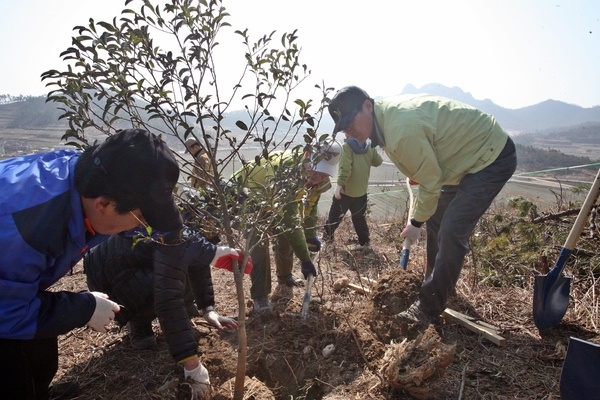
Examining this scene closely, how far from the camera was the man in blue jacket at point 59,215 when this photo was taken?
1.36m

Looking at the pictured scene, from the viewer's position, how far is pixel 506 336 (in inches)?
103

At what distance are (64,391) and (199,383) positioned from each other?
0.90m

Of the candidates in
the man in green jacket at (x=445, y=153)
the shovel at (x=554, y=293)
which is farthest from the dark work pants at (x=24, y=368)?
the shovel at (x=554, y=293)

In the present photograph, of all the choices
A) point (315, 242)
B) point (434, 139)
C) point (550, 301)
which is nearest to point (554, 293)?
point (550, 301)

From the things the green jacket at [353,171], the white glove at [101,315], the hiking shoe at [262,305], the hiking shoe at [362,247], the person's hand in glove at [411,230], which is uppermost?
the green jacket at [353,171]

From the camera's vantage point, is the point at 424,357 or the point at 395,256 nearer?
the point at 424,357

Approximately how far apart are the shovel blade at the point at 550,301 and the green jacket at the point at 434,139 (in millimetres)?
958

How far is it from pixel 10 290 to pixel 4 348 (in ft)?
1.39

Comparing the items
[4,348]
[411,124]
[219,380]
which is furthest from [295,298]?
[4,348]

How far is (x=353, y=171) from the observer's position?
16.8ft

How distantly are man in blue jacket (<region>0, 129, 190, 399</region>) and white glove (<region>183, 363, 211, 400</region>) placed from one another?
0.68 m

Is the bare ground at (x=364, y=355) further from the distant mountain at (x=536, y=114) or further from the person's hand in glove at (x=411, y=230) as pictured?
the distant mountain at (x=536, y=114)

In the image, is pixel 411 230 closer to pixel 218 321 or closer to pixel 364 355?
pixel 364 355

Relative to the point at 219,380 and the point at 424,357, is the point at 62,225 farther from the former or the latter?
the point at 424,357
